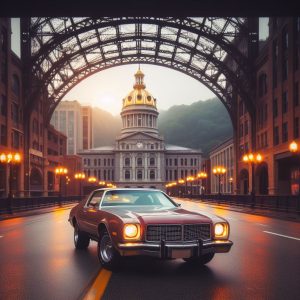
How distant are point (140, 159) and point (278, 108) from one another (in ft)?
361

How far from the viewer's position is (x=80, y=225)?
1173 cm

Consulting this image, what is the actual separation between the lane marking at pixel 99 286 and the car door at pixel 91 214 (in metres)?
1.48

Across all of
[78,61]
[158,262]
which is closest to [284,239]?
[158,262]

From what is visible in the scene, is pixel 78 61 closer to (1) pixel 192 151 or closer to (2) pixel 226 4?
(2) pixel 226 4

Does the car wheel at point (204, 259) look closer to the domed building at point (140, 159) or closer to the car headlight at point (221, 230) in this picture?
the car headlight at point (221, 230)

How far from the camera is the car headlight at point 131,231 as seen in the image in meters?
8.47

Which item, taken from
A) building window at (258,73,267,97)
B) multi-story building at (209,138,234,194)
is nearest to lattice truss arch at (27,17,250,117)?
building window at (258,73,267,97)

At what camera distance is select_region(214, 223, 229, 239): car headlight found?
8852 mm

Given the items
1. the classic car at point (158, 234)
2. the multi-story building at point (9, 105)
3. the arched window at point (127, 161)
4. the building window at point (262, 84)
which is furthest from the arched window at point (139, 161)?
the classic car at point (158, 234)

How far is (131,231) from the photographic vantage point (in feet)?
27.9

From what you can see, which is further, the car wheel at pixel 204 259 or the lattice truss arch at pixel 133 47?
the lattice truss arch at pixel 133 47

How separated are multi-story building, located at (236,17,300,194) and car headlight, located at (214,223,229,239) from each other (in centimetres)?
3043

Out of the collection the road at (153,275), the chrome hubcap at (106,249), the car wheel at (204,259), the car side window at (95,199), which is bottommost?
the road at (153,275)

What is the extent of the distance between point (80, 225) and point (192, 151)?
14662cm
